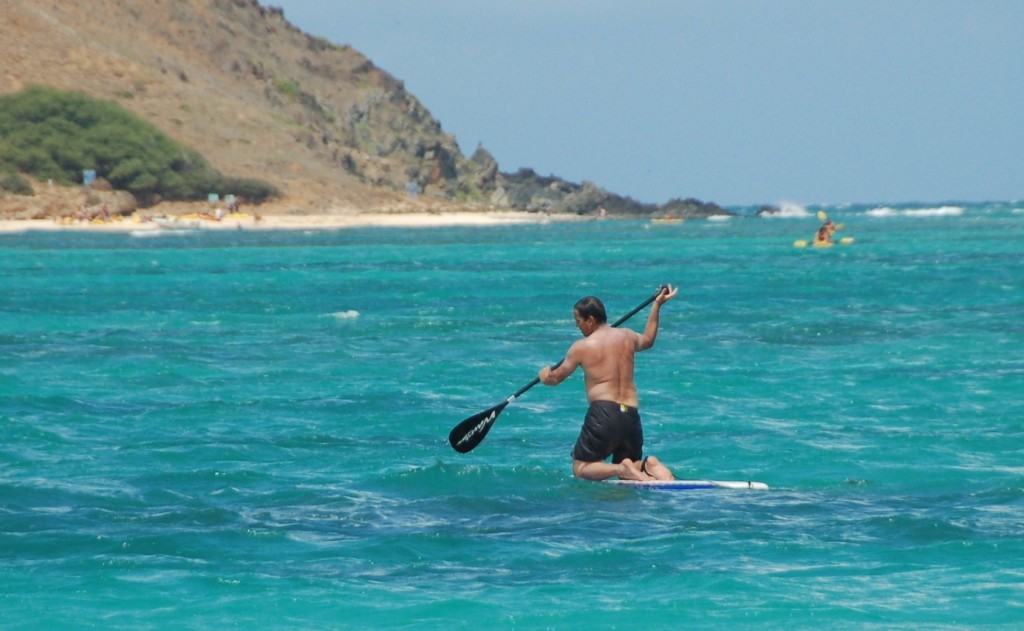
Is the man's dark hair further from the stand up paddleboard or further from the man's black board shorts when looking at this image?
the stand up paddleboard

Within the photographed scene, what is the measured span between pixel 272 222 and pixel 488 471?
84.6 meters

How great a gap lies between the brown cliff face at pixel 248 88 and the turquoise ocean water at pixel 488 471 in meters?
76.8

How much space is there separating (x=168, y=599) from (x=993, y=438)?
945 centimetres

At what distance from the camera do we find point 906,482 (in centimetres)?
1440

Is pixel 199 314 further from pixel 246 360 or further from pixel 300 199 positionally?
pixel 300 199

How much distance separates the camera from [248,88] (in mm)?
126688

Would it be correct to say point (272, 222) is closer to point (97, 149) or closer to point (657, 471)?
point (97, 149)

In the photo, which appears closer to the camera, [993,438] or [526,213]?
[993,438]

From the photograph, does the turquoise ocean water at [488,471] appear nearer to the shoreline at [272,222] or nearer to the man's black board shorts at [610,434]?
the man's black board shorts at [610,434]

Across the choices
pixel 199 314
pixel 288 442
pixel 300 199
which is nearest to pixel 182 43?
pixel 300 199

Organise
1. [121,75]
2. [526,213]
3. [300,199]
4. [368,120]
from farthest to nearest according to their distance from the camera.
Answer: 1. [368,120]
2. [526,213]
3. [121,75]
4. [300,199]

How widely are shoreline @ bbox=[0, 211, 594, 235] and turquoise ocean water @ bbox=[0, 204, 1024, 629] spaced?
176 feet

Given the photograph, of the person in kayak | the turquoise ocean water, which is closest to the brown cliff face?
the person in kayak

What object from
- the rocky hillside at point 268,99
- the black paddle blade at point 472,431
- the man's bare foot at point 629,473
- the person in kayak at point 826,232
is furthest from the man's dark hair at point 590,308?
the rocky hillside at point 268,99
